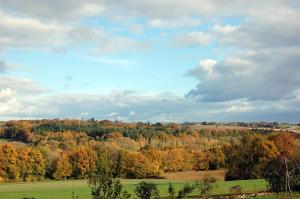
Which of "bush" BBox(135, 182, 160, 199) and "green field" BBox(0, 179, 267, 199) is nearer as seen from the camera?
"bush" BBox(135, 182, 160, 199)

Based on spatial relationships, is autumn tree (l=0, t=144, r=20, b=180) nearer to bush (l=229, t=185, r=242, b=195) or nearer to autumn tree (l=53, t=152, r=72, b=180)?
autumn tree (l=53, t=152, r=72, b=180)

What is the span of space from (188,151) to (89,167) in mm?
36916

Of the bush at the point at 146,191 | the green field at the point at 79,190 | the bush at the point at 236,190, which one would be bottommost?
the green field at the point at 79,190

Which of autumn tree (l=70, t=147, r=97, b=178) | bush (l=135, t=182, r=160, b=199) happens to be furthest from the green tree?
autumn tree (l=70, t=147, r=97, b=178)

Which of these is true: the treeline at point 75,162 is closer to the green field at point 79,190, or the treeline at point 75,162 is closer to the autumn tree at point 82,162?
the autumn tree at point 82,162

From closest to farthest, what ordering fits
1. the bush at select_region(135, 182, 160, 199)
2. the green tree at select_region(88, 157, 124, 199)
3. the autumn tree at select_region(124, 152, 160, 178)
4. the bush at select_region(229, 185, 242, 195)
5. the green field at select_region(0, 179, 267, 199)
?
the green tree at select_region(88, 157, 124, 199), the bush at select_region(135, 182, 160, 199), the bush at select_region(229, 185, 242, 195), the green field at select_region(0, 179, 267, 199), the autumn tree at select_region(124, 152, 160, 178)

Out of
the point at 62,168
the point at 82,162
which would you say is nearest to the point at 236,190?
the point at 62,168

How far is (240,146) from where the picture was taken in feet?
414

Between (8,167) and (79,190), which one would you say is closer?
(79,190)

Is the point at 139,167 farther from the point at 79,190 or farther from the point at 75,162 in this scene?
the point at 79,190

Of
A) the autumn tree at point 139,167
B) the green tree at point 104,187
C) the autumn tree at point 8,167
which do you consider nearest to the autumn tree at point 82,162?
the autumn tree at point 139,167

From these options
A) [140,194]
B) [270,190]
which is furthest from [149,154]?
[140,194]

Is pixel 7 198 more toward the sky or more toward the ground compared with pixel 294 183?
more toward the ground

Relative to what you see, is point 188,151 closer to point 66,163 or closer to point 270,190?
point 66,163
